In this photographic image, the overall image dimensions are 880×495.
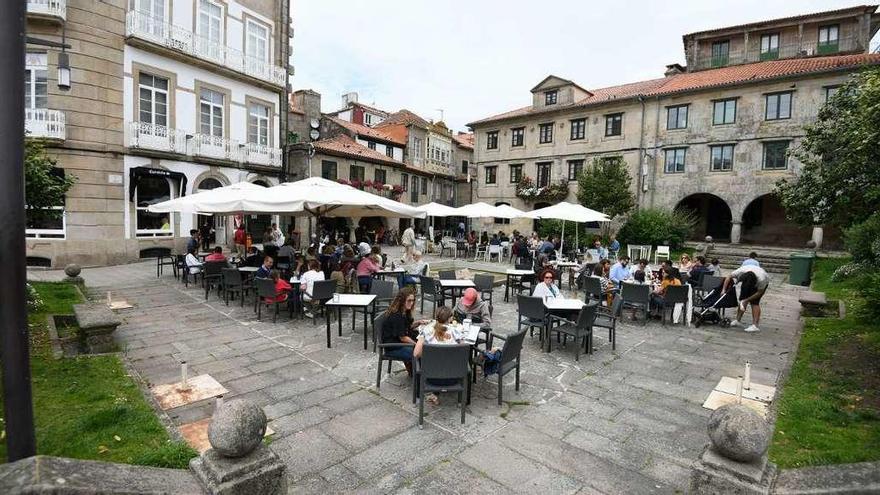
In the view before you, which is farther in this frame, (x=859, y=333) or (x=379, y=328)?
(x=859, y=333)

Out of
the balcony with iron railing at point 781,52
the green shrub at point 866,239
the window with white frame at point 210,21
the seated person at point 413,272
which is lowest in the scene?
the seated person at point 413,272

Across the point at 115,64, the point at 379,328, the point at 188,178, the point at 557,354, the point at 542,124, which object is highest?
the point at 542,124

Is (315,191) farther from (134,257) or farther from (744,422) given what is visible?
(134,257)

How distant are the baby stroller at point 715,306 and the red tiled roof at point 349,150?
21760mm

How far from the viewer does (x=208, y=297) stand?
35.6 feet

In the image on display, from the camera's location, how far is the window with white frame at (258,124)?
840 inches

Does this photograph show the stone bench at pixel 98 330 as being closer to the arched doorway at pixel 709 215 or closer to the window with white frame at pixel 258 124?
the window with white frame at pixel 258 124

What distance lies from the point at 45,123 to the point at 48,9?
3615mm

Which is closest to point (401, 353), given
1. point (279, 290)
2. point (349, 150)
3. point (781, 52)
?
point (279, 290)

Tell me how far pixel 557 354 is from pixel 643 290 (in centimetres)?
319

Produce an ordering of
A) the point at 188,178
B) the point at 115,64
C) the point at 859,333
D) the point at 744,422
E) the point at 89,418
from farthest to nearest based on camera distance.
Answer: the point at 188,178
the point at 115,64
the point at 859,333
the point at 89,418
the point at 744,422

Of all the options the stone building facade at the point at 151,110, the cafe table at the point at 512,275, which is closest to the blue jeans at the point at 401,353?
the cafe table at the point at 512,275

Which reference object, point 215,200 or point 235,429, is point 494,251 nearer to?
point 215,200

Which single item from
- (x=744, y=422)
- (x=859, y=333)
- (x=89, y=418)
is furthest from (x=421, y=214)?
(x=859, y=333)
